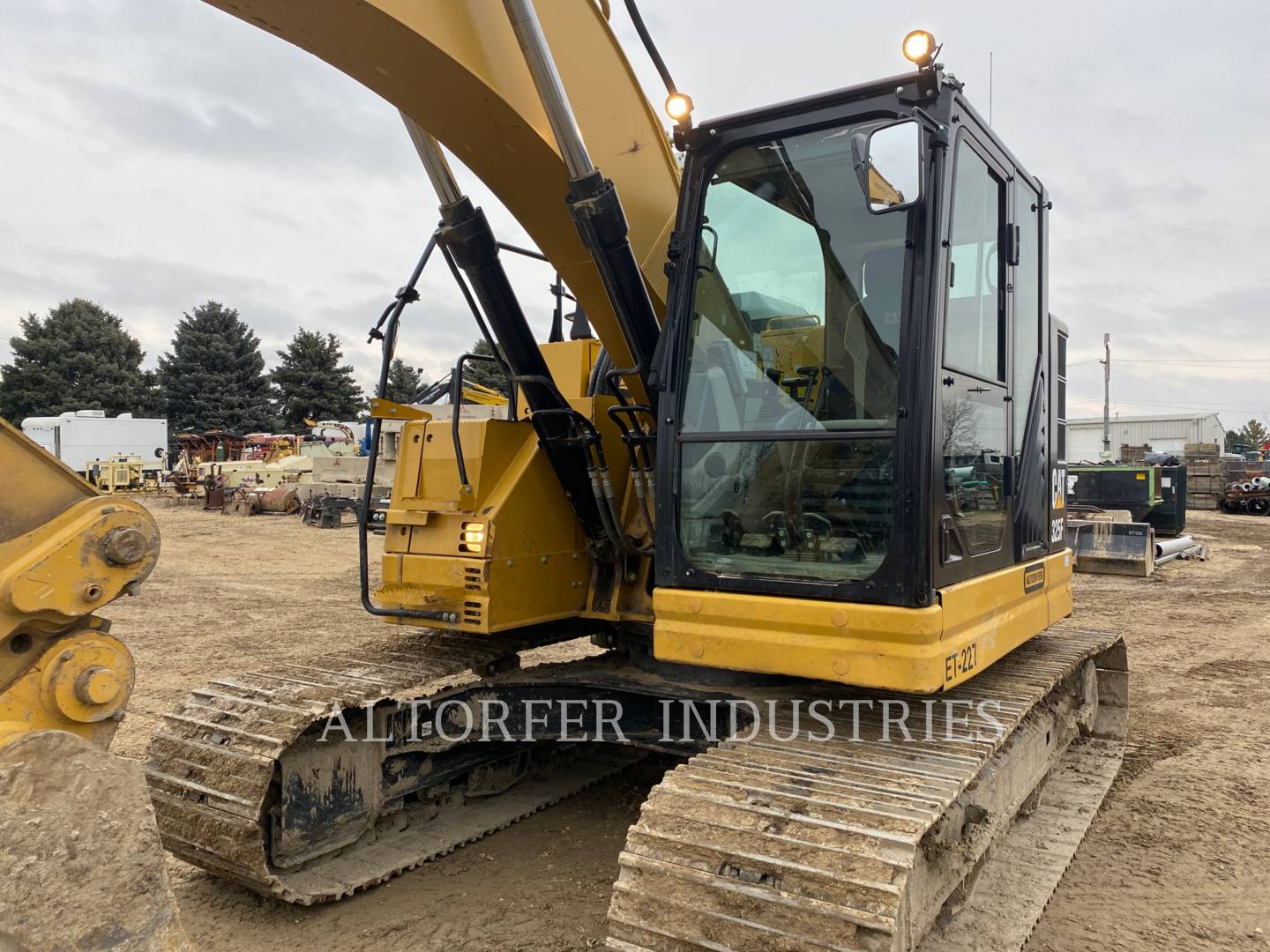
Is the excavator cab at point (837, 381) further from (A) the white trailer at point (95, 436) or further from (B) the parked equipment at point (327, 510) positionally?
(A) the white trailer at point (95, 436)

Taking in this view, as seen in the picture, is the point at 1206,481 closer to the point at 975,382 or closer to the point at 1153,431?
the point at 975,382

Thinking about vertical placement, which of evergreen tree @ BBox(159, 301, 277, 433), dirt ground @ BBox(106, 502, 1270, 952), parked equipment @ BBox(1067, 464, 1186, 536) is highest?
evergreen tree @ BBox(159, 301, 277, 433)

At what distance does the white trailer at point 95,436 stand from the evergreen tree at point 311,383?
11158mm

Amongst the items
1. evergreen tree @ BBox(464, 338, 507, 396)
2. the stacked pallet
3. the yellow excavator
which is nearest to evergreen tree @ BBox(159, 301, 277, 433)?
evergreen tree @ BBox(464, 338, 507, 396)

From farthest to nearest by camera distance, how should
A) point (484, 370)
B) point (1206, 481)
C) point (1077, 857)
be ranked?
point (484, 370) → point (1206, 481) → point (1077, 857)

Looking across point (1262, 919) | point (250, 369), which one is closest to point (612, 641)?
point (1262, 919)

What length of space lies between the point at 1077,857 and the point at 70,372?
5542cm

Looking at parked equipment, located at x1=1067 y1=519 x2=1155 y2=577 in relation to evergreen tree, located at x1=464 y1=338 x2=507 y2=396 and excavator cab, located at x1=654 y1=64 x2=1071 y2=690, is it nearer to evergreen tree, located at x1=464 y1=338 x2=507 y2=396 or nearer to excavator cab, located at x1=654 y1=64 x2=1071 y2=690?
evergreen tree, located at x1=464 y1=338 x2=507 y2=396

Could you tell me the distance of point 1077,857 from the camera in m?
4.02

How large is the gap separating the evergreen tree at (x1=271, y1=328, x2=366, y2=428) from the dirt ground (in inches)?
1737

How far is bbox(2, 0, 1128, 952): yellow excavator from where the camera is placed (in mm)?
2600

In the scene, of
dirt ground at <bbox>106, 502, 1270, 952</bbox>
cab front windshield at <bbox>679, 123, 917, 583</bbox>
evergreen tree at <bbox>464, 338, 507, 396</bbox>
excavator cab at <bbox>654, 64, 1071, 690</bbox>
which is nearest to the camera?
excavator cab at <bbox>654, 64, 1071, 690</bbox>

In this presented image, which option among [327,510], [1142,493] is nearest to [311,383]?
[327,510]

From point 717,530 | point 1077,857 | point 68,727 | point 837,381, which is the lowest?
point 1077,857
